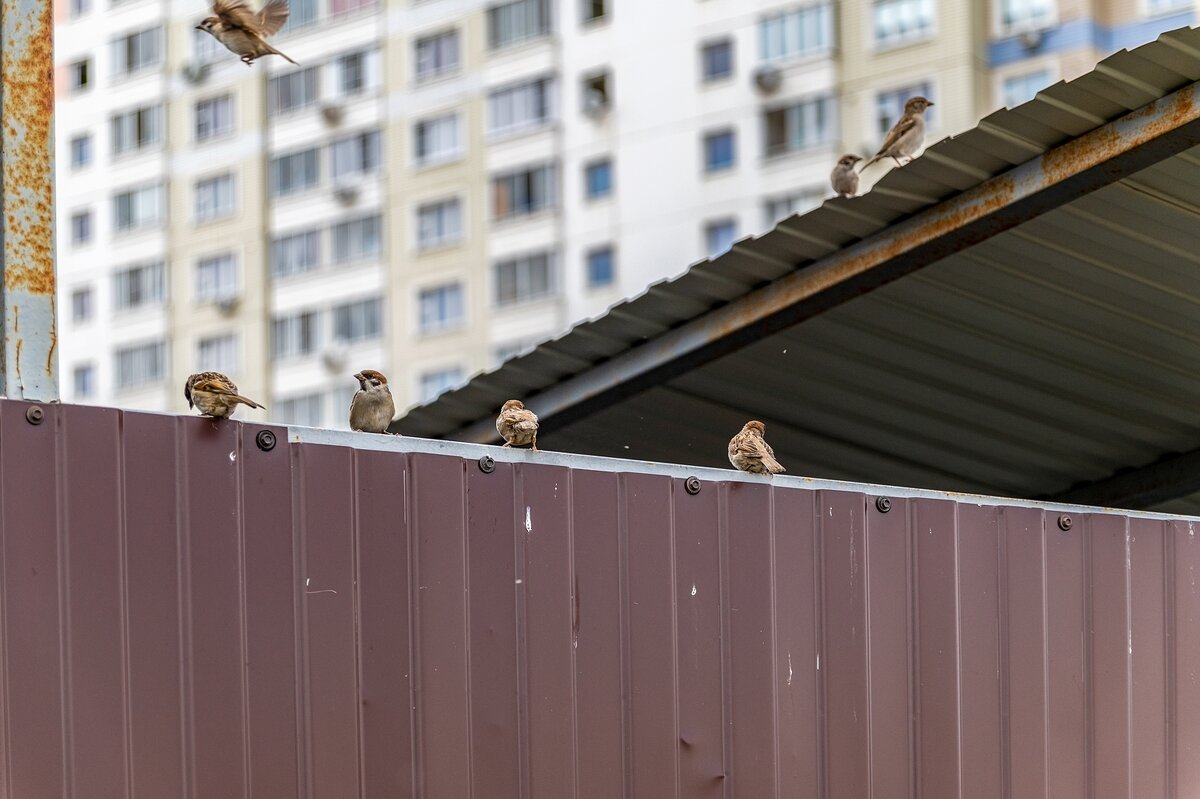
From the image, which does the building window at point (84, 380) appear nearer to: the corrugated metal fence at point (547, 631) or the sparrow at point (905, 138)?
the sparrow at point (905, 138)

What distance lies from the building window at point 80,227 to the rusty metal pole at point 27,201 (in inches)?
2761

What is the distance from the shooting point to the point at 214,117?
236ft

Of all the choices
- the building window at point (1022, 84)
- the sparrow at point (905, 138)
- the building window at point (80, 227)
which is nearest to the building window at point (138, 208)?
the building window at point (80, 227)

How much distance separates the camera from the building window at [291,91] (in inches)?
2702

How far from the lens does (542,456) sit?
25.1ft

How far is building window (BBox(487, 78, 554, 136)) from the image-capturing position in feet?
202

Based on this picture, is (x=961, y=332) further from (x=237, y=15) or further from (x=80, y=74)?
(x=80, y=74)

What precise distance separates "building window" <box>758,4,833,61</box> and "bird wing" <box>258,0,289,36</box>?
44.4 metres

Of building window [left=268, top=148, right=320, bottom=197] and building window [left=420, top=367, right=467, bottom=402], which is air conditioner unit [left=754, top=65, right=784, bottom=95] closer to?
building window [left=420, top=367, right=467, bottom=402]

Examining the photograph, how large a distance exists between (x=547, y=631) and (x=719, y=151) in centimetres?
5051

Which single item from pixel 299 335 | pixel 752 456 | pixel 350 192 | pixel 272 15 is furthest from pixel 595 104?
pixel 752 456

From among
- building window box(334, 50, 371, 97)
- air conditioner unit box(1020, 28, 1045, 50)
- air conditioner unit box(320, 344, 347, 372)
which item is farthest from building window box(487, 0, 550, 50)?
air conditioner unit box(1020, 28, 1045, 50)

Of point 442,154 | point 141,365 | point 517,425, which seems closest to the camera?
point 517,425

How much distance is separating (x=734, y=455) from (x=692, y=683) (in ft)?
3.82
